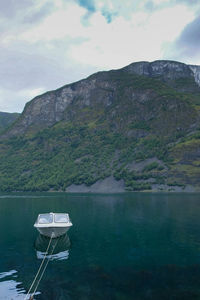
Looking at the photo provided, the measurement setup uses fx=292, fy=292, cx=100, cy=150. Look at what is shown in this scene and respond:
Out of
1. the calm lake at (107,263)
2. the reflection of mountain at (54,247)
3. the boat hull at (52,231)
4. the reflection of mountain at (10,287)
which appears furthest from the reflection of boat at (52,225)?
the reflection of mountain at (10,287)

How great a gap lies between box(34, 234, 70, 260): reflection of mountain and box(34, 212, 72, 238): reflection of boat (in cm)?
127

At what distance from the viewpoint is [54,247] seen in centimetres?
4553

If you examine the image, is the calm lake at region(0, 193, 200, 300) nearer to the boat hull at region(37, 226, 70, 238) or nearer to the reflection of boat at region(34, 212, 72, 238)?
the boat hull at region(37, 226, 70, 238)

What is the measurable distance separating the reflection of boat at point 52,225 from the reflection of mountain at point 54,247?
127 centimetres

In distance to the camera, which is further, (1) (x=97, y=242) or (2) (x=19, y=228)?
(2) (x=19, y=228)

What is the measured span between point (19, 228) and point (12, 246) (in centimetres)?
1765

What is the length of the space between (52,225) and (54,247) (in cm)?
478

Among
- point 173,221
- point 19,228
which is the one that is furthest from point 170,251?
point 19,228

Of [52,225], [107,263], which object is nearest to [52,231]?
[52,225]

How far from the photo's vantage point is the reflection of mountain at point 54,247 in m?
40.1

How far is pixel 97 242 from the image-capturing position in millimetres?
48844

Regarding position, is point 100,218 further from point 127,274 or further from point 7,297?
point 7,297

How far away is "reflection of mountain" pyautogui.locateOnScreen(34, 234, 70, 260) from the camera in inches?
1580

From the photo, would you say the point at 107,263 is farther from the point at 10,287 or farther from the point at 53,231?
the point at 53,231
